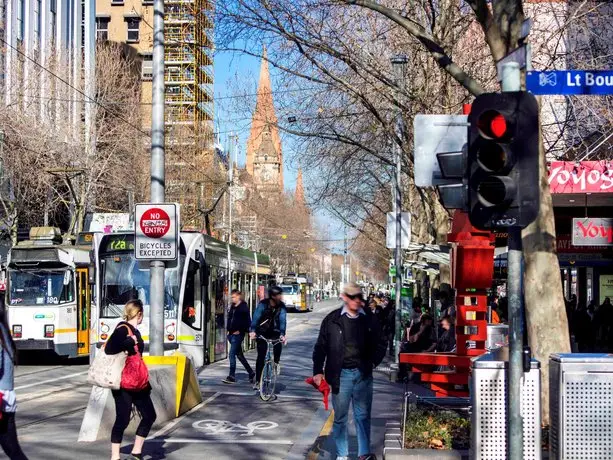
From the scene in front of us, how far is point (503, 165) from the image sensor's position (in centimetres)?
719

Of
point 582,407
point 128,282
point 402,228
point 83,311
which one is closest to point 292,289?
point 83,311

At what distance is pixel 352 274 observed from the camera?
14025 centimetres

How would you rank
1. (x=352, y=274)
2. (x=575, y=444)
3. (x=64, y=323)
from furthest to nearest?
(x=352, y=274)
(x=64, y=323)
(x=575, y=444)

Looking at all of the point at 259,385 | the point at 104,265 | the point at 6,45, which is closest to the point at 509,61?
the point at 259,385

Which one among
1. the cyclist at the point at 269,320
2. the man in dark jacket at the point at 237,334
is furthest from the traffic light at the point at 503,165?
the man in dark jacket at the point at 237,334

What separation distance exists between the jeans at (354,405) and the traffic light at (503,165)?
10.7ft

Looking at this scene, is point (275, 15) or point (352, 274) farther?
point (352, 274)

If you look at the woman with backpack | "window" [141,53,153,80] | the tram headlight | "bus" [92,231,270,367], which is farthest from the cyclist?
"window" [141,53,153,80]

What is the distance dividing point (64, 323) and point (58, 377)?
3695 mm

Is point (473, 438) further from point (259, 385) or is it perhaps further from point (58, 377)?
point (58, 377)

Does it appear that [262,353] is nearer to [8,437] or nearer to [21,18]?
[8,437]

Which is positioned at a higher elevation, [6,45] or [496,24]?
[6,45]

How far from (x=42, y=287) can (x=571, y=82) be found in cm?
1983

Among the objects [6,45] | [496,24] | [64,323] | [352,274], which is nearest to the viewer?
[496,24]
